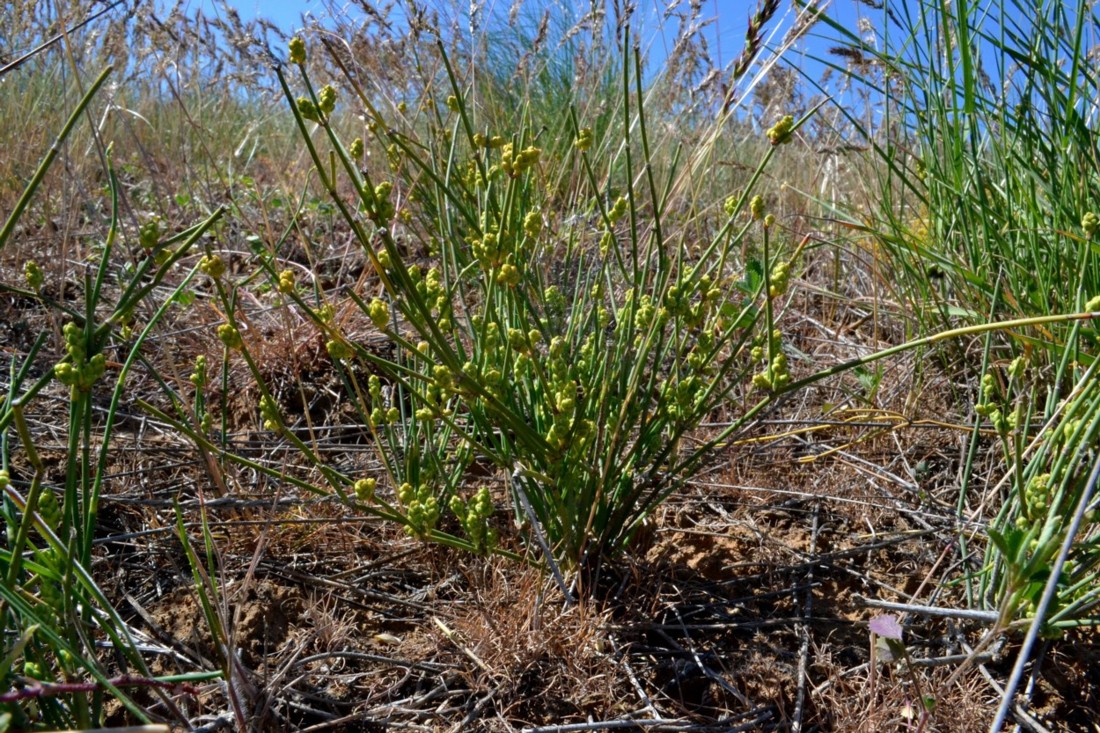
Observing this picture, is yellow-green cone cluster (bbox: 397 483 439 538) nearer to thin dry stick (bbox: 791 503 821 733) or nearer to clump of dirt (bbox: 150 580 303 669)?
clump of dirt (bbox: 150 580 303 669)

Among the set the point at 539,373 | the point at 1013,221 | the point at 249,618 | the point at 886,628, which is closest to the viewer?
the point at 886,628

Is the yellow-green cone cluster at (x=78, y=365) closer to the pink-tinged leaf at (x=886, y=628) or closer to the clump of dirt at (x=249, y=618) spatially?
the clump of dirt at (x=249, y=618)

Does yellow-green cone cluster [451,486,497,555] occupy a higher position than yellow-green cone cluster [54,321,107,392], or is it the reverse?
yellow-green cone cluster [54,321,107,392]

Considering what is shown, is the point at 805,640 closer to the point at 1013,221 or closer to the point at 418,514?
the point at 418,514

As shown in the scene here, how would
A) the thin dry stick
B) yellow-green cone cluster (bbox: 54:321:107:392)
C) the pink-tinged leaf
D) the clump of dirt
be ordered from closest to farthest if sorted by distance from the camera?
yellow-green cone cluster (bbox: 54:321:107:392), the pink-tinged leaf, the thin dry stick, the clump of dirt

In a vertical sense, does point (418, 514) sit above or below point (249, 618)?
above

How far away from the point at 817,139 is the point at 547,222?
166 centimetres

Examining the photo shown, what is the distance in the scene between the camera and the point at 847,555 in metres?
1.22

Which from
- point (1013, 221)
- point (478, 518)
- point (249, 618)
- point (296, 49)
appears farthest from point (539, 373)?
point (1013, 221)

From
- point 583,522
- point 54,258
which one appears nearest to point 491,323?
point 583,522

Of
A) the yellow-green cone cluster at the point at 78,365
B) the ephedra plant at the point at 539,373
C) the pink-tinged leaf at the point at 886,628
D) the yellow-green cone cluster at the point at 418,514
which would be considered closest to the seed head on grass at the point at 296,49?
the ephedra plant at the point at 539,373

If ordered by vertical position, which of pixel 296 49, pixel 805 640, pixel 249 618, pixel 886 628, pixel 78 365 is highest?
pixel 296 49

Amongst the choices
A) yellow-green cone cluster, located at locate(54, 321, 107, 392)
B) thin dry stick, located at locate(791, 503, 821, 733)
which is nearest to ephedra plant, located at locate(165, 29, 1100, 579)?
yellow-green cone cluster, located at locate(54, 321, 107, 392)

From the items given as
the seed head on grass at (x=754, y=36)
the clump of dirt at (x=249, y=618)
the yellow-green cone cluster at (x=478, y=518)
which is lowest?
the clump of dirt at (x=249, y=618)
